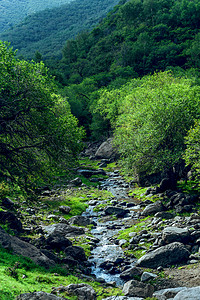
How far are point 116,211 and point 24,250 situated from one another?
15.7 meters

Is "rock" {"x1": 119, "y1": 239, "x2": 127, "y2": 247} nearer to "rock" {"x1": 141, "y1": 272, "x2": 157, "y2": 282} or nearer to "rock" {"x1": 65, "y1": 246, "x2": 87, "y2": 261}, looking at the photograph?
"rock" {"x1": 65, "y1": 246, "x2": 87, "y2": 261}

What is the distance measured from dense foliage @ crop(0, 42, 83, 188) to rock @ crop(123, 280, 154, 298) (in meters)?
10.3

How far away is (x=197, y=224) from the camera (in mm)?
21312

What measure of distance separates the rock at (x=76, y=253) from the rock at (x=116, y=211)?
419 inches

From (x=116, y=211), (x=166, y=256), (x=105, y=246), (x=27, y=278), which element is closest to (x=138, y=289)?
(x=166, y=256)

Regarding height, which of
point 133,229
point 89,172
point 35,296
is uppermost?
point 35,296

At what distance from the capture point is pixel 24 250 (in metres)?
16.3

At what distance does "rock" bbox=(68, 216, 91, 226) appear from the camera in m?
27.2

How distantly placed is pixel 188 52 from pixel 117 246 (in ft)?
388

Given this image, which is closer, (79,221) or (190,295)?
(190,295)

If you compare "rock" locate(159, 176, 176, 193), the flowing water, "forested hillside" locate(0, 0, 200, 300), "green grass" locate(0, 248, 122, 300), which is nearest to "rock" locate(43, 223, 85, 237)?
"forested hillside" locate(0, 0, 200, 300)

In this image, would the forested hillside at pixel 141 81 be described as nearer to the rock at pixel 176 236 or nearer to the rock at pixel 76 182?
the rock at pixel 176 236

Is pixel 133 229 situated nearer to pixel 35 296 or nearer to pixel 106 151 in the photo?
pixel 35 296

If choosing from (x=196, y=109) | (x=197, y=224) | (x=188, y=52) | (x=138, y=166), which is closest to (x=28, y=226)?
(x=197, y=224)
